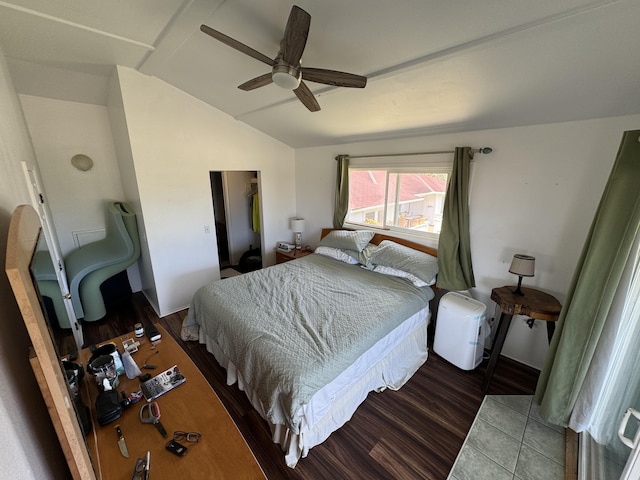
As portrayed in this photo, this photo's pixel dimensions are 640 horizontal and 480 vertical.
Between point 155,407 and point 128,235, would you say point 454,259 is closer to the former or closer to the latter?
point 155,407

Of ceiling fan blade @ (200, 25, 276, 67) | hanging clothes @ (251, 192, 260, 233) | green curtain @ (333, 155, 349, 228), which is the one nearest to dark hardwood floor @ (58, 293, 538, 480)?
ceiling fan blade @ (200, 25, 276, 67)

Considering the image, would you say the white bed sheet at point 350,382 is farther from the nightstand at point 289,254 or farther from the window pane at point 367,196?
the nightstand at point 289,254

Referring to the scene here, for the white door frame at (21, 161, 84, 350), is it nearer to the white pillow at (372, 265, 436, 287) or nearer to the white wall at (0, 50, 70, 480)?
the white wall at (0, 50, 70, 480)

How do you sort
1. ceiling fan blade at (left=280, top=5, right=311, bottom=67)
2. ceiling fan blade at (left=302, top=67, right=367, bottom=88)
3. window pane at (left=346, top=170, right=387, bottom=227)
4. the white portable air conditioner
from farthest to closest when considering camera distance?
window pane at (left=346, top=170, right=387, bottom=227) → the white portable air conditioner → ceiling fan blade at (left=302, top=67, right=367, bottom=88) → ceiling fan blade at (left=280, top=5, right=311, bottom=67)

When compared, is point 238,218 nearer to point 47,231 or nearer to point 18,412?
point 47,231

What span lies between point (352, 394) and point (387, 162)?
2613 mm

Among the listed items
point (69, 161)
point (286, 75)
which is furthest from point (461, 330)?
point (69, 161)

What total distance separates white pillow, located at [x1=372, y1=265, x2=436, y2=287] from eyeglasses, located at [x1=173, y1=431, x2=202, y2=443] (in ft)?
7.35

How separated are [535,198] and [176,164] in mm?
3820

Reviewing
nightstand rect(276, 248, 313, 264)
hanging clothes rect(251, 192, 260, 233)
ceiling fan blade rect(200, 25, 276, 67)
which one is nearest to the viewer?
ceiling fan blade rect(200, 25, 276, 67)

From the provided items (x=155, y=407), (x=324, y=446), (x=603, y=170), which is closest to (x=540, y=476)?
(x=324, y=446)

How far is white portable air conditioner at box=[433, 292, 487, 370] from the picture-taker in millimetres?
2398

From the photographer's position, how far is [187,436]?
3.83ft

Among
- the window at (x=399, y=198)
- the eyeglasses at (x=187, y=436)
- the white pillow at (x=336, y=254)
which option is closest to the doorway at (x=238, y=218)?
the white pillow at (x=336, y=254)
